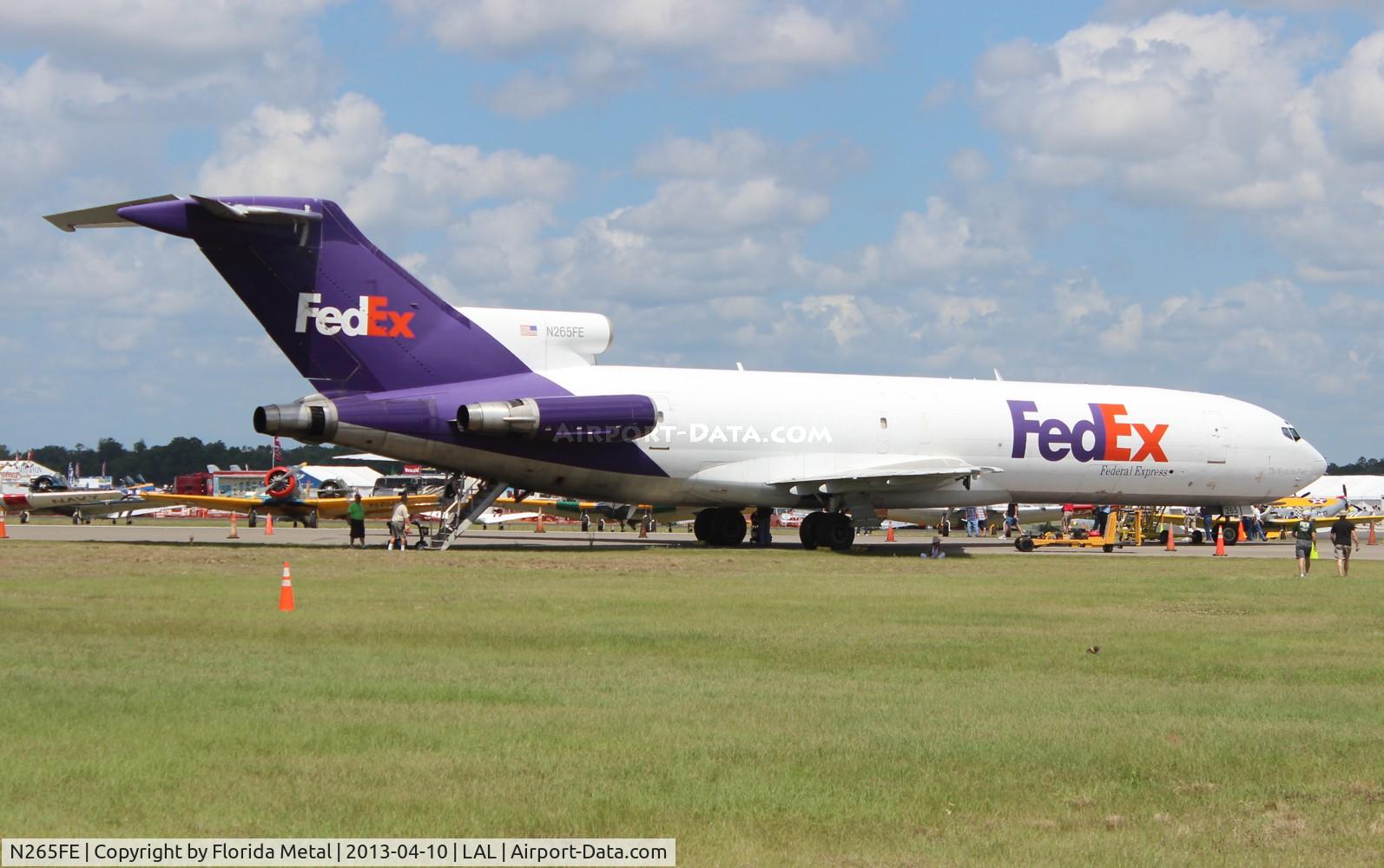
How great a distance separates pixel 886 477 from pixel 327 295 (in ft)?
43.8

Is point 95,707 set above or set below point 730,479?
below

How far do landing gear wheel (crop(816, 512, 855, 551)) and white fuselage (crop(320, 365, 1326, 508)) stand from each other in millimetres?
889

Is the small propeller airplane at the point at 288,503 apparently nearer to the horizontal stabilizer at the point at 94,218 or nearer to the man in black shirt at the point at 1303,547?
the horizontal stabilizer at the point at 94,218

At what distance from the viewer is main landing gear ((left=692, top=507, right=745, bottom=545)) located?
39.8m

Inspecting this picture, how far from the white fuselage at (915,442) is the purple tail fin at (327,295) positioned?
1677mm

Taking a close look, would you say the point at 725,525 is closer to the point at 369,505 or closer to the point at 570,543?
the point at 570,543

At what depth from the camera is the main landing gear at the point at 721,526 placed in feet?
130

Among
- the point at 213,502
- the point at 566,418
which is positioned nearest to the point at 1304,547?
the point at 566,418

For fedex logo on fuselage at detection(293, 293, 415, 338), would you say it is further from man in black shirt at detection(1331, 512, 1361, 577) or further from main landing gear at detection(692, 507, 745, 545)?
man in black shirt at detection(1331, 512, 1361, 577)

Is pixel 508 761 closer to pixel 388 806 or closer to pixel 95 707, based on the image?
pixel 388 806

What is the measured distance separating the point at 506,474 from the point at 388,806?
25655 millimetres

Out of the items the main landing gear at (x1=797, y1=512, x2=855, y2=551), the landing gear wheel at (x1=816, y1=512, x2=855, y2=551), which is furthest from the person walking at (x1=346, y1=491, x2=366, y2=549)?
the landing gear wheel at (x1=816, y1=512, x2=855, y2=551)

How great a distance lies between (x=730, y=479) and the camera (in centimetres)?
3581

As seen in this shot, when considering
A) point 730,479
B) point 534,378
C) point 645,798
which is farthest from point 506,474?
point 645,798
